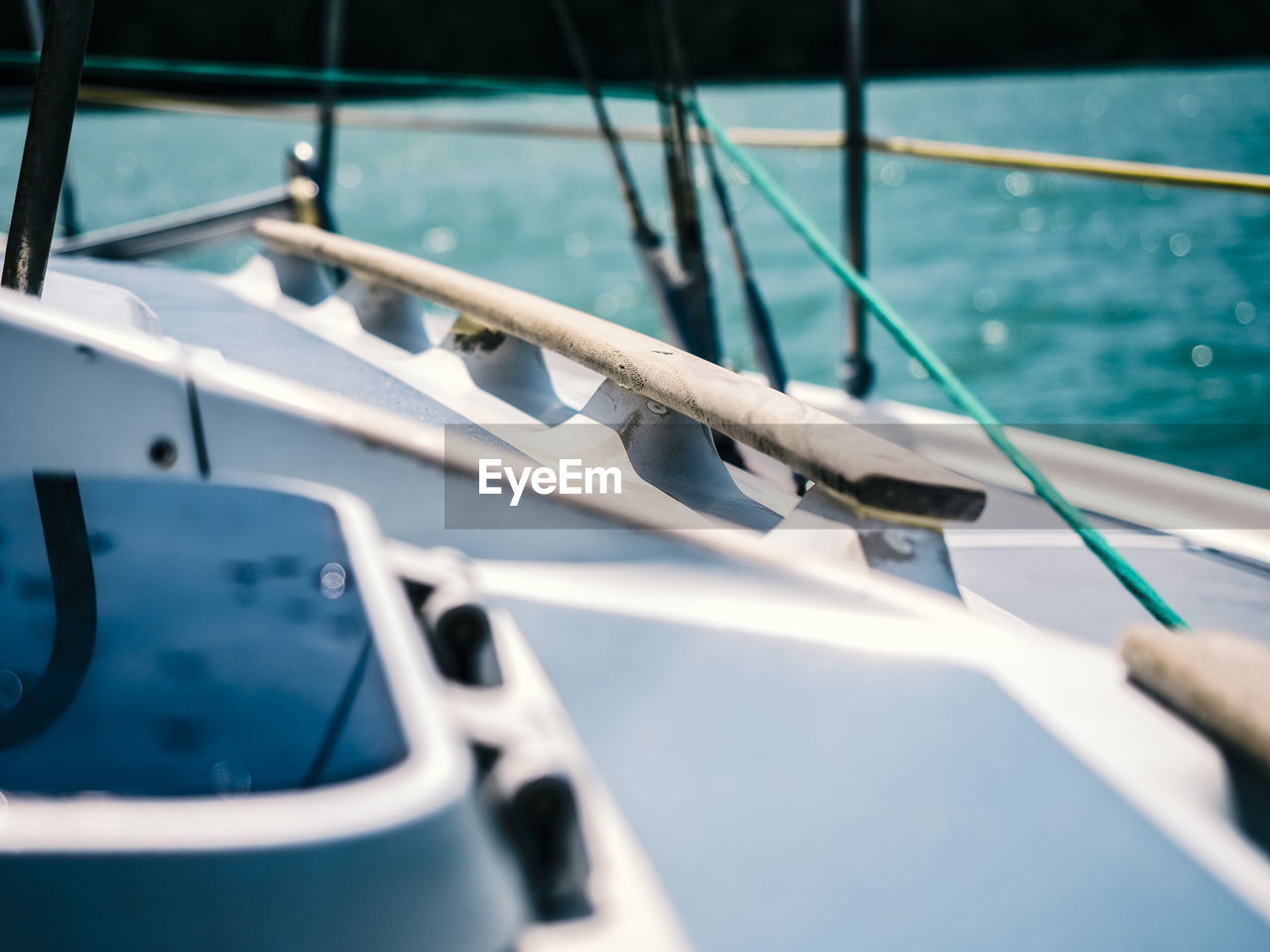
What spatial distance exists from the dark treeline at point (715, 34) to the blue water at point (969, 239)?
2.08 m

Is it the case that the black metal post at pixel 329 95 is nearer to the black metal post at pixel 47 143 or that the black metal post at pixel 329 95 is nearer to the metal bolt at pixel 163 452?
the black metal post at pixel 47 143

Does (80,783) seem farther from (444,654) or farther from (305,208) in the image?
(305,208)

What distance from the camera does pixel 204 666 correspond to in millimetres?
572

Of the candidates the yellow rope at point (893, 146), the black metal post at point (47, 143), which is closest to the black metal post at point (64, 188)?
the yellow rope at point (893, 146)

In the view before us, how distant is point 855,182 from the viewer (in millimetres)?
2225

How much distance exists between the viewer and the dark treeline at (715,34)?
24.0 m

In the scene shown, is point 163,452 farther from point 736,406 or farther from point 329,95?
point 329,95

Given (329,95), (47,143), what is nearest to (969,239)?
(329,95)

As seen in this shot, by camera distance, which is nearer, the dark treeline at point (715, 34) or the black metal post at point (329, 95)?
the black metal post at point (329, 95)

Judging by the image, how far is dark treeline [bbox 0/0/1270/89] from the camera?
2397 centimetres

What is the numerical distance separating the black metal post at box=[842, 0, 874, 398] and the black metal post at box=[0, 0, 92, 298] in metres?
1.65

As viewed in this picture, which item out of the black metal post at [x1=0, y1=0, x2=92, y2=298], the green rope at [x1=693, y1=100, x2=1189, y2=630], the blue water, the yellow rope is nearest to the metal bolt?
the black metal post at [x1=0, y1=0, x2=92, y2=298]

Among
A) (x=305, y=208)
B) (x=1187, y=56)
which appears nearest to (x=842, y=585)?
(x=305, y=208)

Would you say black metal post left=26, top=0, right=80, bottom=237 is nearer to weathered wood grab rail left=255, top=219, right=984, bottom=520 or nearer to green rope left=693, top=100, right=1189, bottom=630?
green rope left=693, top=100, right=1189, bottom=630
